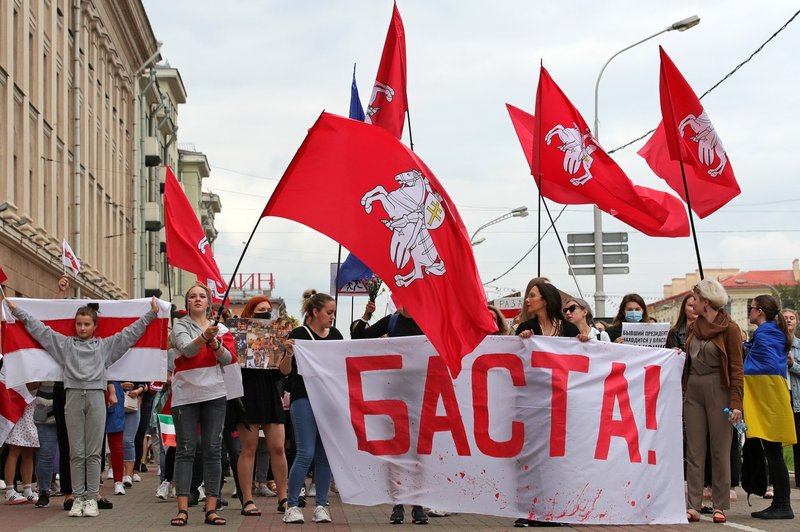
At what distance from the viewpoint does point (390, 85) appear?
14.2 m

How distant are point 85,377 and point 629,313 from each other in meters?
5.04

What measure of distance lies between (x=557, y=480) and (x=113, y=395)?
13.0 ft

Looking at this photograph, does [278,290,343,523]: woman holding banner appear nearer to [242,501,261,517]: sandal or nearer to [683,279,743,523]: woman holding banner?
[242,501,261,517]: sandal

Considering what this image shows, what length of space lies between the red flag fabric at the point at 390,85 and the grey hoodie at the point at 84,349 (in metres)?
4.11

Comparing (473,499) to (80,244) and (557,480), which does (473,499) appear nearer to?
(557,480)

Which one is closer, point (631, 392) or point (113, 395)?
point (631, 392)

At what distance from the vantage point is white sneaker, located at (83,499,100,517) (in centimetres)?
1085

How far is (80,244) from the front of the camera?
39.4 metres

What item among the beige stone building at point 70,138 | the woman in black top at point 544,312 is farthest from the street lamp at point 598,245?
the woman in black top at point 544,312

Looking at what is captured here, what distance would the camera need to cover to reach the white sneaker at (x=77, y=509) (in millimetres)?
10805

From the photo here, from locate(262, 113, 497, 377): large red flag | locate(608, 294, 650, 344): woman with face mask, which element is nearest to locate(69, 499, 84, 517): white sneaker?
locate(262, 113, 497, 377): large red flag

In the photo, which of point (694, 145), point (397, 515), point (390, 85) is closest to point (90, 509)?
point (397, 515)

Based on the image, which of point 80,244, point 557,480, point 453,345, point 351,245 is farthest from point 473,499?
point 80,244

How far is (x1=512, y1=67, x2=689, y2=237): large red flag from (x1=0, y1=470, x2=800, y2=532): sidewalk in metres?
3.26
